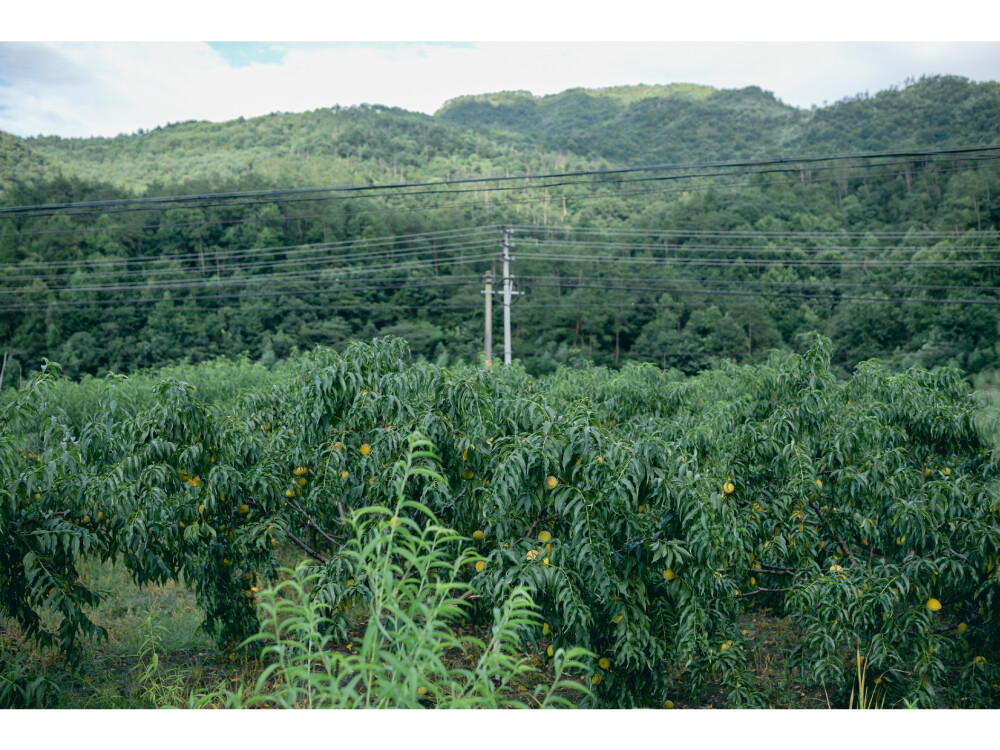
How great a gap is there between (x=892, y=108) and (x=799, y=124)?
344 inches

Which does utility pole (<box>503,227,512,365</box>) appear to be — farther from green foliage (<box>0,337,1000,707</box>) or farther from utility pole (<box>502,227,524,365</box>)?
green foliage (<box>0,337,1000,707</box>)

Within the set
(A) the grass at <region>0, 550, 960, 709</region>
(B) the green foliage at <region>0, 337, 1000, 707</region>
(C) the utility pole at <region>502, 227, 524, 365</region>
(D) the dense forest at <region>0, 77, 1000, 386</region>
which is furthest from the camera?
(D) the dense forest at <region>0, 77, 1000, 386</region>

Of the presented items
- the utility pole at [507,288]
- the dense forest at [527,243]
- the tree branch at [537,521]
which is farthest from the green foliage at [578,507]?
the dense forest at [527,243]

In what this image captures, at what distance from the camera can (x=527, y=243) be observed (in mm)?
23781

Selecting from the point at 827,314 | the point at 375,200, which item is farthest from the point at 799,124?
the point at 375,200

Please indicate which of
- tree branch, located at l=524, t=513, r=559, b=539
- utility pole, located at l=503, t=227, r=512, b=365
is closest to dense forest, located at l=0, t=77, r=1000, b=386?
utility pole, located at l=503, t=227, r=512, b=365

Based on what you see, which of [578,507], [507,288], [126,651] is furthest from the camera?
[507,288]

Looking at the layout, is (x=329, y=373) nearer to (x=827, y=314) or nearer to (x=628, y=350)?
(x=827, y=314)

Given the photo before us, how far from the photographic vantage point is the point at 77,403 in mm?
13430

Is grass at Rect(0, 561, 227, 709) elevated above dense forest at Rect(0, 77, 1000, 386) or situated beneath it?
situated beneath

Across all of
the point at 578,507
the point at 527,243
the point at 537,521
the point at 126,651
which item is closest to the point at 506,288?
the point at 527,243

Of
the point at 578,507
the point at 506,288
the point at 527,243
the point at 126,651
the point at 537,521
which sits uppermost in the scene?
the point at 527,243

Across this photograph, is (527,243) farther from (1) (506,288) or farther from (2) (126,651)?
(2) (126,651)

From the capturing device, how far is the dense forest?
20.8 metres
